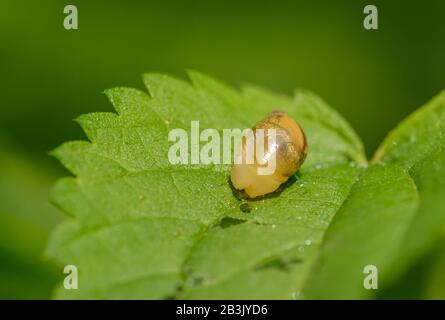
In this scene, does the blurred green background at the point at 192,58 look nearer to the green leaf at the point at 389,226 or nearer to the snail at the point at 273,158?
the snail at the point at 273,158

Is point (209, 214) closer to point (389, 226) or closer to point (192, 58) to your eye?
point (389, 226)

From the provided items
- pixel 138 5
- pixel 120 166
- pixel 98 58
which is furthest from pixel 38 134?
pixel 120 166

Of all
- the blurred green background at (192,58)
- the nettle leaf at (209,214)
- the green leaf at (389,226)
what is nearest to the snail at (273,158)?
the nettle leaf at (209,214)

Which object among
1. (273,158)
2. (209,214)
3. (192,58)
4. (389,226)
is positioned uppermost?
(192,58)

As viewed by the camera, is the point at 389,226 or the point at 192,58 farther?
the point at 192,58

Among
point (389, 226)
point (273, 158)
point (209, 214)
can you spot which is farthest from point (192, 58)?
point (389, 226)

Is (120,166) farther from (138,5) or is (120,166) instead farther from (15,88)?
(138,5)

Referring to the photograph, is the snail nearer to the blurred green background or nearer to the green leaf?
the green leaf
